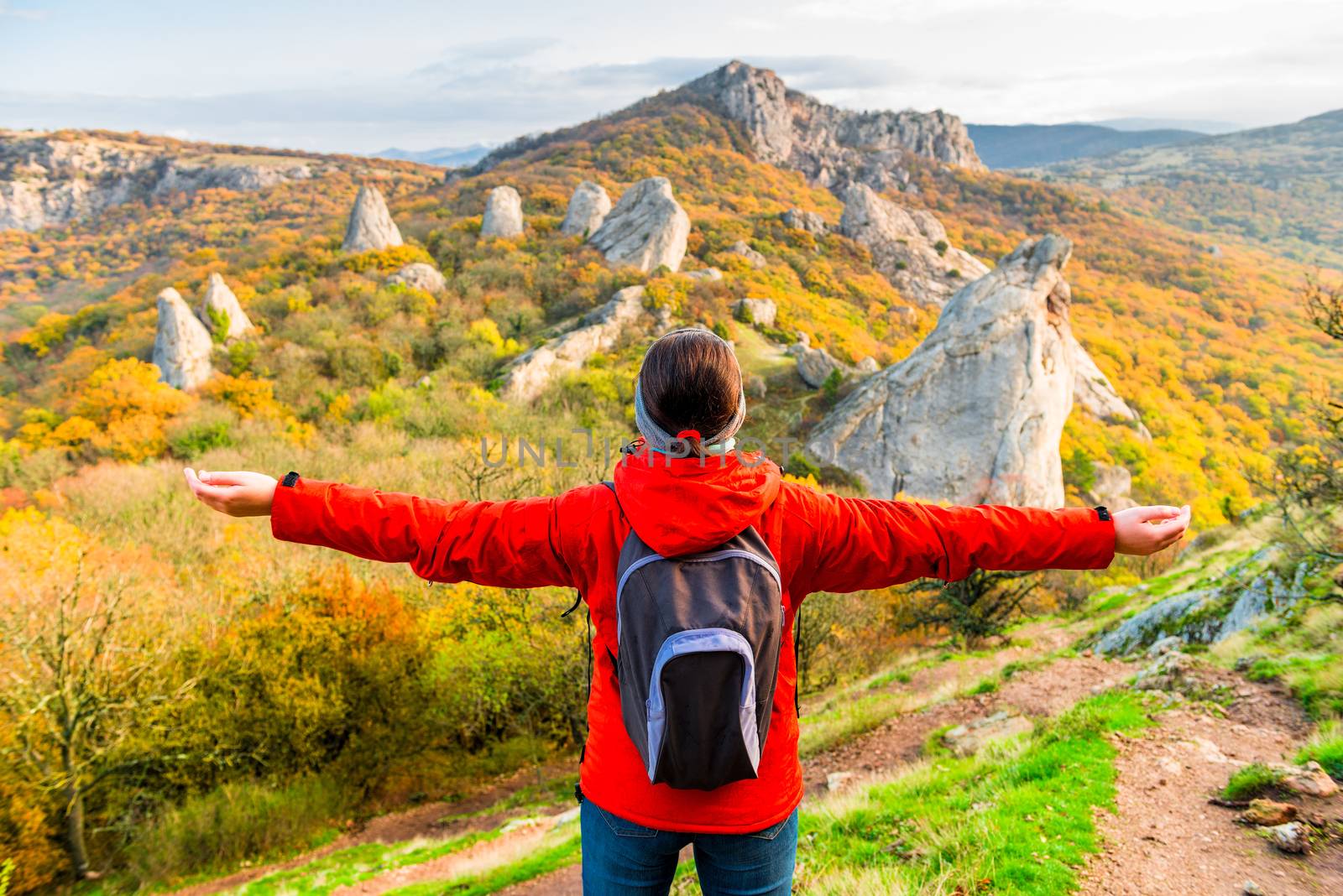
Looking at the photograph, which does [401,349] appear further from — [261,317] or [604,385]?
[604,385]

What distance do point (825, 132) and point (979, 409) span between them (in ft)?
263

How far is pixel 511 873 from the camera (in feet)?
24.9

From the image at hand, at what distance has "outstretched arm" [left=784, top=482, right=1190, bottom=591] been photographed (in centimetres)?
187

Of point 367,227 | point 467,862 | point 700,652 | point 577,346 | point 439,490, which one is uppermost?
point 367,227

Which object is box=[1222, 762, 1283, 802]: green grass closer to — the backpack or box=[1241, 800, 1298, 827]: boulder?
box=[1241, 800, 1298, 827]: boulder

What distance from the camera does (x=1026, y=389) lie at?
32.1 metres

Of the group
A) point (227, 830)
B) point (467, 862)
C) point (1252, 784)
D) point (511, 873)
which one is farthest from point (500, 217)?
point (1252, 784)

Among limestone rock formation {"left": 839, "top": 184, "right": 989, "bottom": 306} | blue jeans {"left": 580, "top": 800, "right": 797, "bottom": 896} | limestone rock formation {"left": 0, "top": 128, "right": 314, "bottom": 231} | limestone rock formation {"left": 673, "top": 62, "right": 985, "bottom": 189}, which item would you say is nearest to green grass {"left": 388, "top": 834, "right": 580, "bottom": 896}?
blue jeans {"left": 580, "top": 800, "right": 797, "bottom": 896}

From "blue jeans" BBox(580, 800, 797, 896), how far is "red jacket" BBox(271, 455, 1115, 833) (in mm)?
50

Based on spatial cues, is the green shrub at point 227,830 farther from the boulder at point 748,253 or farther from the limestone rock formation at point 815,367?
the boulder at point 748,253

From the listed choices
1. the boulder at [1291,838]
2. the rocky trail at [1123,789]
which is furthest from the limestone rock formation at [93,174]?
the boulder at [1291,838]

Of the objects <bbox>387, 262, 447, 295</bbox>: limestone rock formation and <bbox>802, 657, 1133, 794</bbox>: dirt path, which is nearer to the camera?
<bbox>802, 657, 1133, 794</bbox>: dirt path

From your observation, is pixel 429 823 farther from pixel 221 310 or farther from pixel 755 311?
pixel 755 311

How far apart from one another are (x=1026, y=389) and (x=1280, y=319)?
52134 mm
